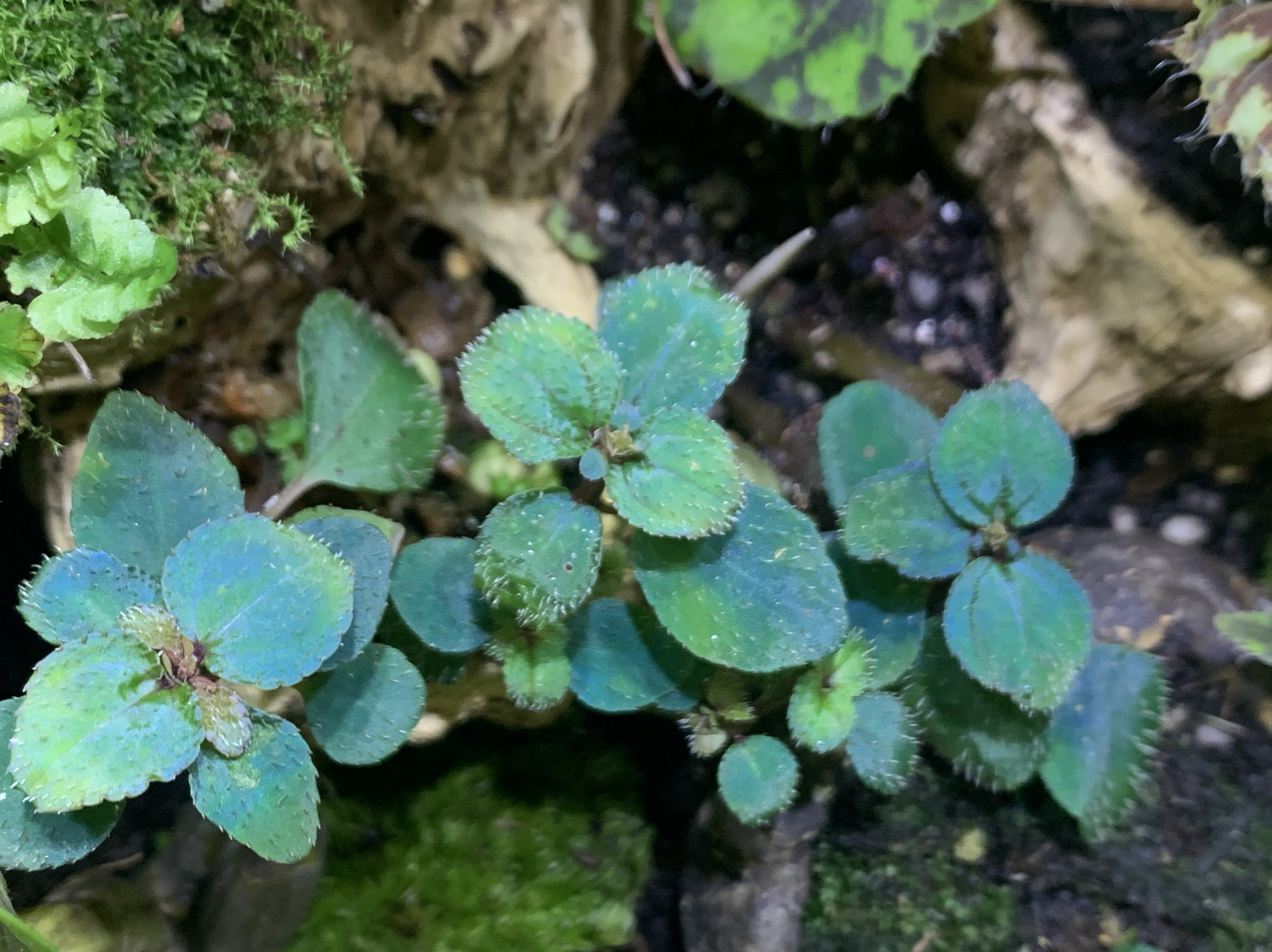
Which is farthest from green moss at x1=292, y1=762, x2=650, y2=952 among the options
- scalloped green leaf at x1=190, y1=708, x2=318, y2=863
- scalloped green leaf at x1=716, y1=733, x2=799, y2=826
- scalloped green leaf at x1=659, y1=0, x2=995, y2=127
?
scalloped green leaf at x1=659, y1=0, x2=995, y2=127

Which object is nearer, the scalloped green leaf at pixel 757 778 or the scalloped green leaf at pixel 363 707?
the scalloped green leaf at pixel 363 707

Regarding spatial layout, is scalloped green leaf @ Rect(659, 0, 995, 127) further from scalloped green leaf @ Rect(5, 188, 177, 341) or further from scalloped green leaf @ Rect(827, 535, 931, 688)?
scalloped green leaf @ Rect(5, 188, 177, 341)

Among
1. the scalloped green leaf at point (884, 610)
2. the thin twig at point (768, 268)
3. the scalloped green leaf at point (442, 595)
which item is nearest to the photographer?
the scalloped green leaf at point (442, 595)

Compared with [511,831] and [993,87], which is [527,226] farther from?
[511,831]

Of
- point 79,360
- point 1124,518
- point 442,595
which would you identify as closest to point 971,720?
point 1124,518

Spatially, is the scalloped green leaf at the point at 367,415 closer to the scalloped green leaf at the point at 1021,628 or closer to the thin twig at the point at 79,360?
the thin twig at the point at 79,360

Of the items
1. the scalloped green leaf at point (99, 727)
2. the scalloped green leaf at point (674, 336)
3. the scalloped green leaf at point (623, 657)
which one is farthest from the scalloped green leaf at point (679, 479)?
the scalloped green leaf at point (99, 727)

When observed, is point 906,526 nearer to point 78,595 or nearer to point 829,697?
point 829,697
